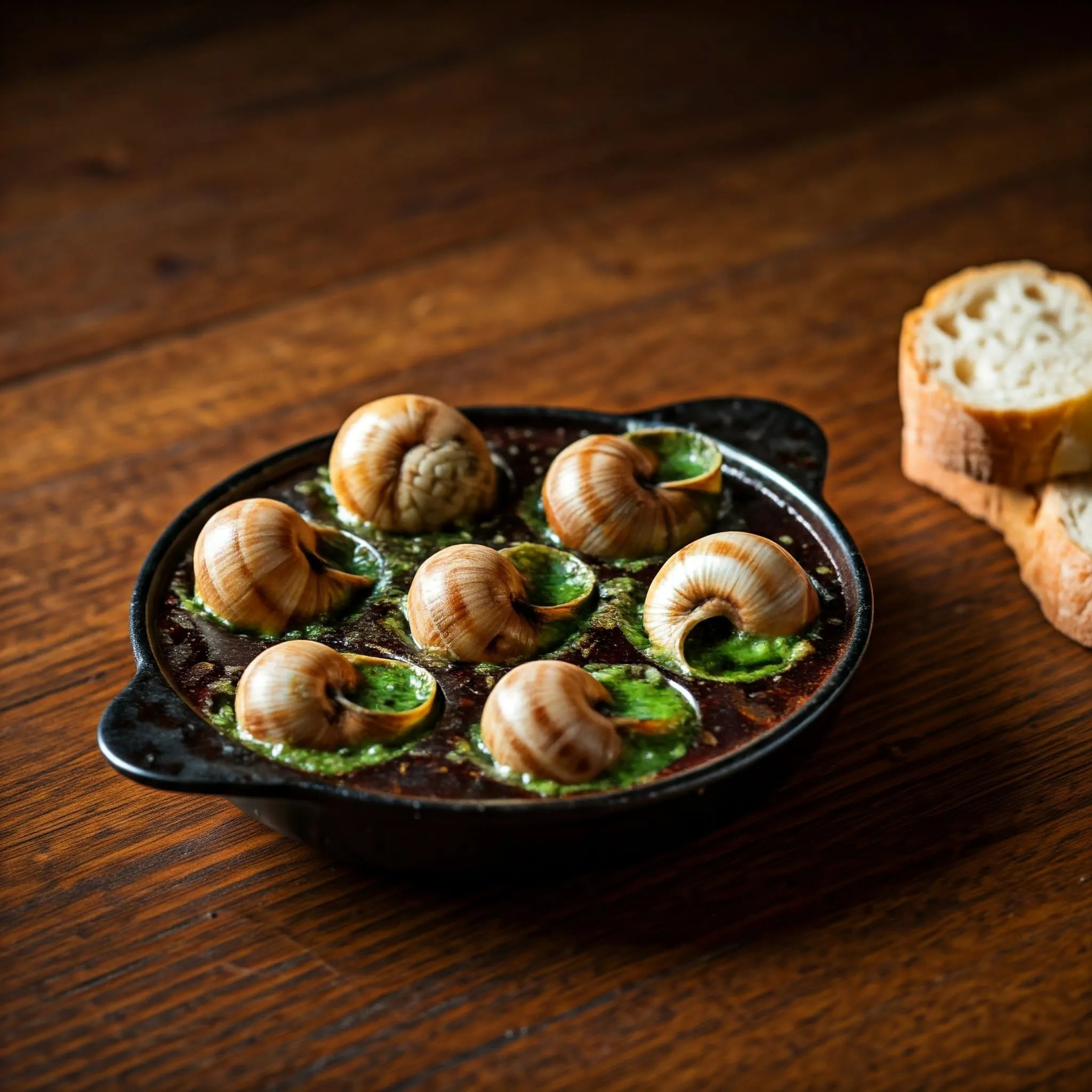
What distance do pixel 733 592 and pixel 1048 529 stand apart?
1.57ft

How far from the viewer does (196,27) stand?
307 cm

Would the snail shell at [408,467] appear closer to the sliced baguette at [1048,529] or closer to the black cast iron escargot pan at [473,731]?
the black cast iron escargot pan at [473,731]

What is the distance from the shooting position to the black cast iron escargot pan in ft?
3.80

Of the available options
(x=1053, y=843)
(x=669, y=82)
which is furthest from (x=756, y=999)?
(x=669, y=82)

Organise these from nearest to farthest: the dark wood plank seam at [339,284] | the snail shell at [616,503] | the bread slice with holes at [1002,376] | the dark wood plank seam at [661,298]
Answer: the snail shell at [616,503], the bread slice with holes at [1002,376], the dark wood plank seam at [661,298], the dark wood plank seam at [339,284]

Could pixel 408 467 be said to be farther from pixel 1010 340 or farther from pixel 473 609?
pixel 1010 340

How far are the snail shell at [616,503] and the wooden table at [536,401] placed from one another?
11.0 inches

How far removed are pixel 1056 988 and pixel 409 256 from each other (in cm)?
158

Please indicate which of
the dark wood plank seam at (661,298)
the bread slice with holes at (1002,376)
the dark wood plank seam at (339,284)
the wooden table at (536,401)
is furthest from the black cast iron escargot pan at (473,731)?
the dark wood plank seam at (339,284)

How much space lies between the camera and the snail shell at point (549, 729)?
3.82 ft

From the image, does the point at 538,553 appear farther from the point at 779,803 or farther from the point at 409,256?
the point at 409,256

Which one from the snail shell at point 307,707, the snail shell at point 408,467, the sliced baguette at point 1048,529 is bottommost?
the sliced baguette at point 1048,529

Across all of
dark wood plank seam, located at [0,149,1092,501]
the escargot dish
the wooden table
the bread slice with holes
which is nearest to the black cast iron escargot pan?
the escargot dish

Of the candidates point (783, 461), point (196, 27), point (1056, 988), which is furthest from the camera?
point (196, 27)
